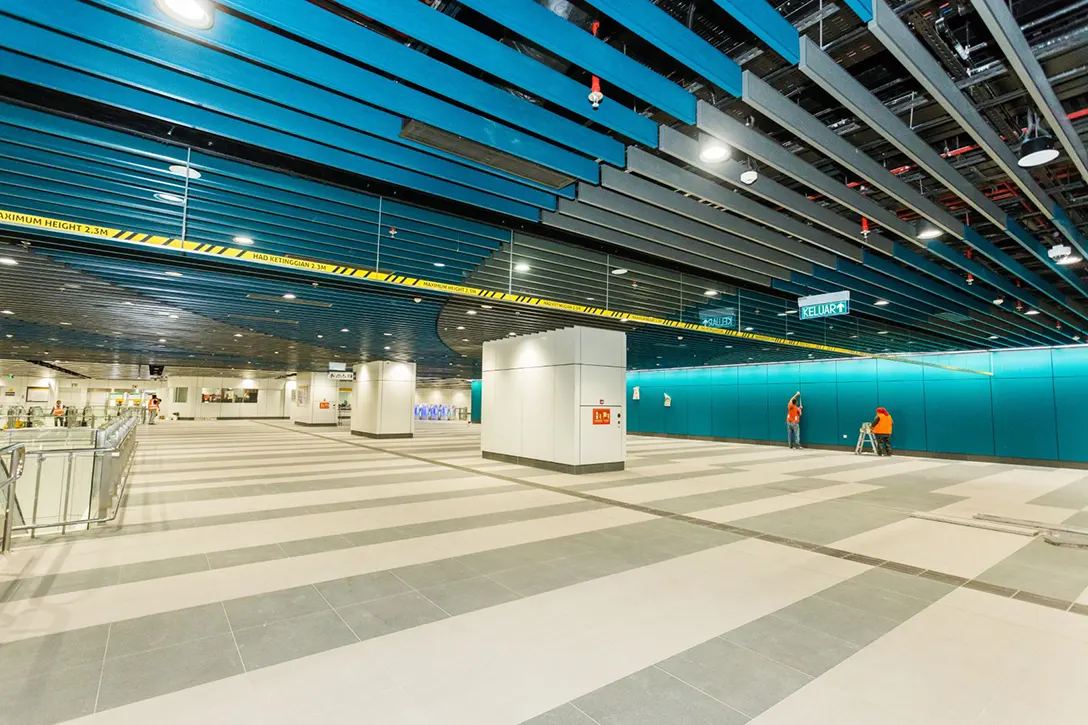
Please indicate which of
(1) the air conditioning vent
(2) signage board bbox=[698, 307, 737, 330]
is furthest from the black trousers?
(1) the air conditioning vent

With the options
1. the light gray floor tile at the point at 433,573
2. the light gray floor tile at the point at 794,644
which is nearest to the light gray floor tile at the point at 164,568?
the light gray floor tile at the point at 433,573

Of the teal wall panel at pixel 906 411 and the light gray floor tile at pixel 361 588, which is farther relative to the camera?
the teal wall panel at pixel 906 411

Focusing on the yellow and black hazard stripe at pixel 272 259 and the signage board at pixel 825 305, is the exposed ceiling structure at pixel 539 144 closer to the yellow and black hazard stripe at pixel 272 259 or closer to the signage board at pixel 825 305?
the yellow and black hazard stripe at pixel 272 259

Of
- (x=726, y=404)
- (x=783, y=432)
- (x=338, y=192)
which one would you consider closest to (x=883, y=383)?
(x=783, y=432)

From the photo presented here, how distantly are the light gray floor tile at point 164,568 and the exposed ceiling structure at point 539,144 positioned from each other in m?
3.35

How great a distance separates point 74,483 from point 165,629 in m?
5.18

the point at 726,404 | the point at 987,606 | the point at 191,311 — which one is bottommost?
the point at 987,606

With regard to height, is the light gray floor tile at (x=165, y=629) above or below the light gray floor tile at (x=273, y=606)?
above

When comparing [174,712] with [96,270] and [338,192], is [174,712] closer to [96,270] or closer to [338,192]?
[338,192]

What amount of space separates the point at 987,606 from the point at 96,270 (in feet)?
42.4

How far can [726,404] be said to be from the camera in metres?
23.5

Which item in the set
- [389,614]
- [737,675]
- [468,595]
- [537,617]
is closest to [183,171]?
[389,614]

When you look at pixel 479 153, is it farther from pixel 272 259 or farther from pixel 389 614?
pixel 389 614

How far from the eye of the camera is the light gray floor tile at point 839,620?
3.45 meters
